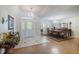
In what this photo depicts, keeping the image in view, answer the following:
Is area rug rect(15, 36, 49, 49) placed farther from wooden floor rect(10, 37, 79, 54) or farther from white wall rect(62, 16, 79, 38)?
white wall rect(62, 16, 79, 38)

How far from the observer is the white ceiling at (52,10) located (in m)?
1.99

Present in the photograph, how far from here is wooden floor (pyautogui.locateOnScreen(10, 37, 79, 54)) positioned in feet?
6.59

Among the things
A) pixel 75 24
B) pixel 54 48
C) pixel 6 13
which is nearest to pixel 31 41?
pixel 54 48

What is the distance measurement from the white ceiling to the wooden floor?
45 cm

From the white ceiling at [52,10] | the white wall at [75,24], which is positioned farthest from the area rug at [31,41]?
the white wall at [75,24]

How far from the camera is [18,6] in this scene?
1.99 meters

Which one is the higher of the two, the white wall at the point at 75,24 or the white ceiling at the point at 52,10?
the white ceiling at the point at 52,10

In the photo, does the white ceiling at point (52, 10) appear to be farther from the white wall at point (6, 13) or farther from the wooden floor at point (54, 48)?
the wooden floor at point (54, 48)

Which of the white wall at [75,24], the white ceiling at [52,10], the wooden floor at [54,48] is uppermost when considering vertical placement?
the white ceiling at [52,10]

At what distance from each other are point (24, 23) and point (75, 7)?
0.98 meters

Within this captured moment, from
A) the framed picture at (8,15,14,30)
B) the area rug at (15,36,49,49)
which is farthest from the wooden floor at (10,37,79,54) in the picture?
the framed picture at (8,15,14,30)

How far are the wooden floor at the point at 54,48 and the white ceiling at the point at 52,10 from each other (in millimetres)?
454
